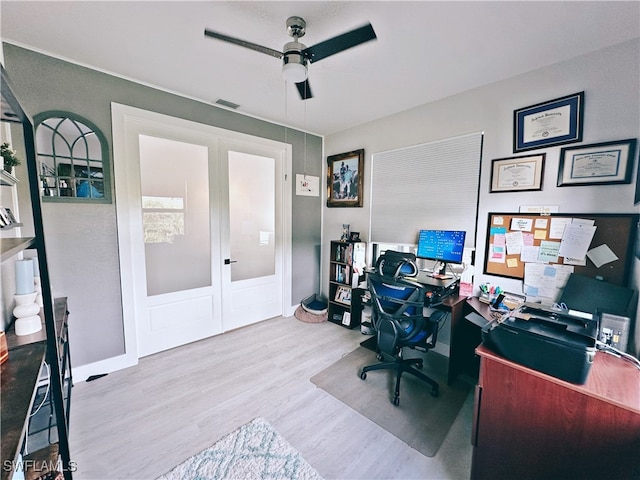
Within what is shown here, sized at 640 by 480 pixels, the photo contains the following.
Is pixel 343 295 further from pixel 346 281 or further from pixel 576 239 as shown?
pixel 576 239

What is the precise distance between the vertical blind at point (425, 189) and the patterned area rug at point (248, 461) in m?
2.20

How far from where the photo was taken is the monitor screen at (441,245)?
242 centimetres

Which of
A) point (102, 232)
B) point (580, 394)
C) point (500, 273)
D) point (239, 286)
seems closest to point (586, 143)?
point (500, 273)

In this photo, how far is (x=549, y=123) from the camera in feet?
6.47

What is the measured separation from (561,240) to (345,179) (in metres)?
2.36

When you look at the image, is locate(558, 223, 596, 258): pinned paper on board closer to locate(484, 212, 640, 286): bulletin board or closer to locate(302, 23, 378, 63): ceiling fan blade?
locate(484, 212, 640, 286): bulletin board

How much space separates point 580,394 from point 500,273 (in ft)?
4.45

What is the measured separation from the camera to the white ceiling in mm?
1473

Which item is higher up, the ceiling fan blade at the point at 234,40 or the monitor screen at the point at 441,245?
the ceiling fan blade at the point at 234,40

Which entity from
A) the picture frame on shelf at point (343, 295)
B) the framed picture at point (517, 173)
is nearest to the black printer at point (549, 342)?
the framed picture at point (517, 173)

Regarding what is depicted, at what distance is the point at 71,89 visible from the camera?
2023mm

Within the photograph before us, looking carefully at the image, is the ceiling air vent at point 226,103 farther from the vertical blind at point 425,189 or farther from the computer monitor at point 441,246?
the computer monitor at point 441,246

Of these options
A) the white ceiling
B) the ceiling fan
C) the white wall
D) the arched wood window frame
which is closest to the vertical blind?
the white wall

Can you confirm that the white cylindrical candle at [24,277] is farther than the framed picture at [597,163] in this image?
No
